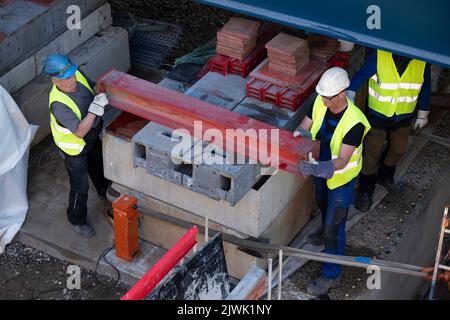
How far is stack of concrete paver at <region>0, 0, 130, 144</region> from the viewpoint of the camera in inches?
328

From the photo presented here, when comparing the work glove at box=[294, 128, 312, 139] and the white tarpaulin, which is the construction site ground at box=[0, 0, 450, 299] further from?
the work glove at box=[294, 128, 312, 139]

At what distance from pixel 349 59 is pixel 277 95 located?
105 centimetres

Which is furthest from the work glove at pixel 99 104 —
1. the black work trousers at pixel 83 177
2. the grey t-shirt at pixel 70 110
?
the black work trousers at pixel 83 177

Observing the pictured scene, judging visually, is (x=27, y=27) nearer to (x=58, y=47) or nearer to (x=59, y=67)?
(x=58, y=47)

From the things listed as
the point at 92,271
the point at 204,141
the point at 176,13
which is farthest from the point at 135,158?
the point at 176,13

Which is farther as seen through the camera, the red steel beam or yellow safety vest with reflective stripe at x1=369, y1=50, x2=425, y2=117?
yellow safety vest with reflective stripe at x1=369, y1=50, x2=425, y2=117

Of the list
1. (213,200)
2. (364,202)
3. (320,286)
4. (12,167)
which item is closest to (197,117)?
(213,200)

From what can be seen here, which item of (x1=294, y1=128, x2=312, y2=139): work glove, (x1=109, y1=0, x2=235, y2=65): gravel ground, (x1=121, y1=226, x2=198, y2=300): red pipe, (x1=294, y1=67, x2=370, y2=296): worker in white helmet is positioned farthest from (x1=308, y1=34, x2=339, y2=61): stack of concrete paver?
(x1=109, y1=0, x2=235, y2=65): gravel ground

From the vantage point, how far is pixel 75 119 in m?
7.03

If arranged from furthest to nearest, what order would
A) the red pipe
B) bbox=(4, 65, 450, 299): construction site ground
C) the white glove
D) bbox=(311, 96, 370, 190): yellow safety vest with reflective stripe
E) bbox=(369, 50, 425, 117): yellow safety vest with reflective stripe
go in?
1. bbox=(4, 65, 450, 299): construction site ground
2. bbox=(369, 50, 425, 117): yellow safety vest with reflective stripe
3. the white glove
4. bbox=(311, 96, 370, 190): yellow safety vest with reflective stripe
5. the red pipe

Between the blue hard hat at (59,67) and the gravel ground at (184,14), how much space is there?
3.66 m

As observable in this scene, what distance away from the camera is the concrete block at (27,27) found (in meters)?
8.27

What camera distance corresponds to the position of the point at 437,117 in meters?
8.84

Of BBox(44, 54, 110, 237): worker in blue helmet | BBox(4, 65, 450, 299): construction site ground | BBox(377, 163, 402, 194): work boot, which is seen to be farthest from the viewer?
BBox(377, 163, 402, 194): work boot
